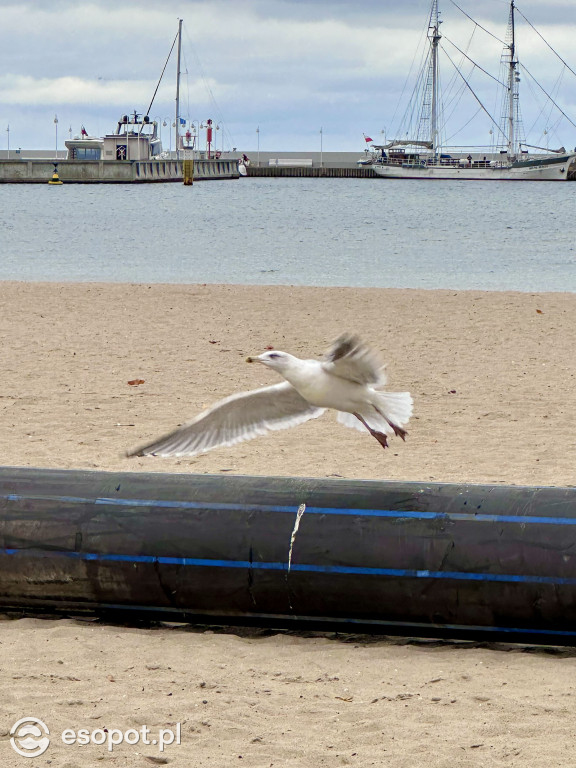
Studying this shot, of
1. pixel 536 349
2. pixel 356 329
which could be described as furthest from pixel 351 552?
pixel 356 329

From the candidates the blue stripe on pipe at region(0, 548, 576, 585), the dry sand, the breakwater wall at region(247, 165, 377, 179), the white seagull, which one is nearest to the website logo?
the dry sand

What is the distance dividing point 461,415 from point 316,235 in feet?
113

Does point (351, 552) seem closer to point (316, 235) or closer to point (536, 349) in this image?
point (536, 349)

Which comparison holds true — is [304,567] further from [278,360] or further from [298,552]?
[278,360]

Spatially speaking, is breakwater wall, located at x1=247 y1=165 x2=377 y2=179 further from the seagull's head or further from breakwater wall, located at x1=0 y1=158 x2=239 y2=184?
the seagull's head

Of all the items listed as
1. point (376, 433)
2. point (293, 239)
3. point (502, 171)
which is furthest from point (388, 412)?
point (502, 171)

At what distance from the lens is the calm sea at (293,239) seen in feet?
88.1

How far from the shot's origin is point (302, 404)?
6.18m

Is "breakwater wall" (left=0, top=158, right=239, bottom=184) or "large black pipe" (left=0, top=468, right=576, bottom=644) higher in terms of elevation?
"breakwater wall" (left=0, top=158, right=239, bottom=184)

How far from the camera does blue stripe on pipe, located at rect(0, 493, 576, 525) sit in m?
4.98

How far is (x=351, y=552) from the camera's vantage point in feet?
16.5

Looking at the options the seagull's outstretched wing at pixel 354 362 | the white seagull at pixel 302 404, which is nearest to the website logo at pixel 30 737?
the white seagull at pixel 302 404

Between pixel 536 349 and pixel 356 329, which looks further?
pixel 356 329

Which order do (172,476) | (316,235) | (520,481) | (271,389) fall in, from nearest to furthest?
1. (172,476)
2. (271,389)
3. (520,481)
4. (316,235)
